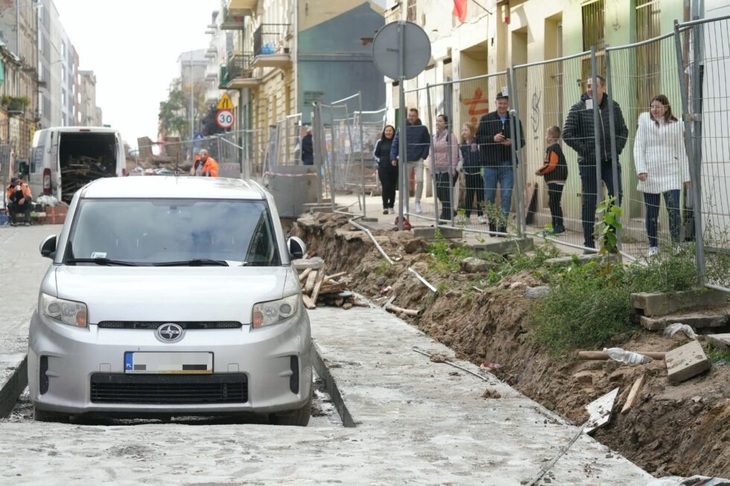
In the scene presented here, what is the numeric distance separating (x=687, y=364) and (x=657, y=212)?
305 centimetres

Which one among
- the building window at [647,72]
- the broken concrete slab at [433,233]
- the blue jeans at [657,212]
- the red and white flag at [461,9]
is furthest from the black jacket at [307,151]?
the blue jeans at [657,212]

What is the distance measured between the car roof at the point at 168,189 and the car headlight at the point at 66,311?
4.45 ft

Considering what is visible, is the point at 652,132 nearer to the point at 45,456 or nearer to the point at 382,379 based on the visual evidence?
the point at 382,379

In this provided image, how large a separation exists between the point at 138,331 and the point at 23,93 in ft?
270

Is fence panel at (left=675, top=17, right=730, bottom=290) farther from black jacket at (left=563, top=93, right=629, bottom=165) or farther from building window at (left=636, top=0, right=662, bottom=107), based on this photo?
black jacket at (left=563, top=93, right=629, bottom=165)

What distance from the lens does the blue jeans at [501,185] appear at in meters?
14.5

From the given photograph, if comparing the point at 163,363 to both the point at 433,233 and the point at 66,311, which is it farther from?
the point at 433,233

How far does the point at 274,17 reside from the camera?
5622 centimetres

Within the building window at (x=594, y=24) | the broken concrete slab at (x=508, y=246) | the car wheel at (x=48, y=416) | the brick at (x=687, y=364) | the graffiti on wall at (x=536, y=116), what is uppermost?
the building window at (x=594, y=24)

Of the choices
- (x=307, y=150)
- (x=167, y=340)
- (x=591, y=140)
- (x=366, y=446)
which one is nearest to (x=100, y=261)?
(x=167, y=340)

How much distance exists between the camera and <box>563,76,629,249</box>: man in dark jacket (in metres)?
11.4

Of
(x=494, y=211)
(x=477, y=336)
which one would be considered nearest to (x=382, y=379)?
(x=477, y=336)

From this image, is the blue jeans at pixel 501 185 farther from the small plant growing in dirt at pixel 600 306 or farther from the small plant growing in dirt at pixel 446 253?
the small plant growing in dirt at pixel 600 306

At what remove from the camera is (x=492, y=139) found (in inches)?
591
